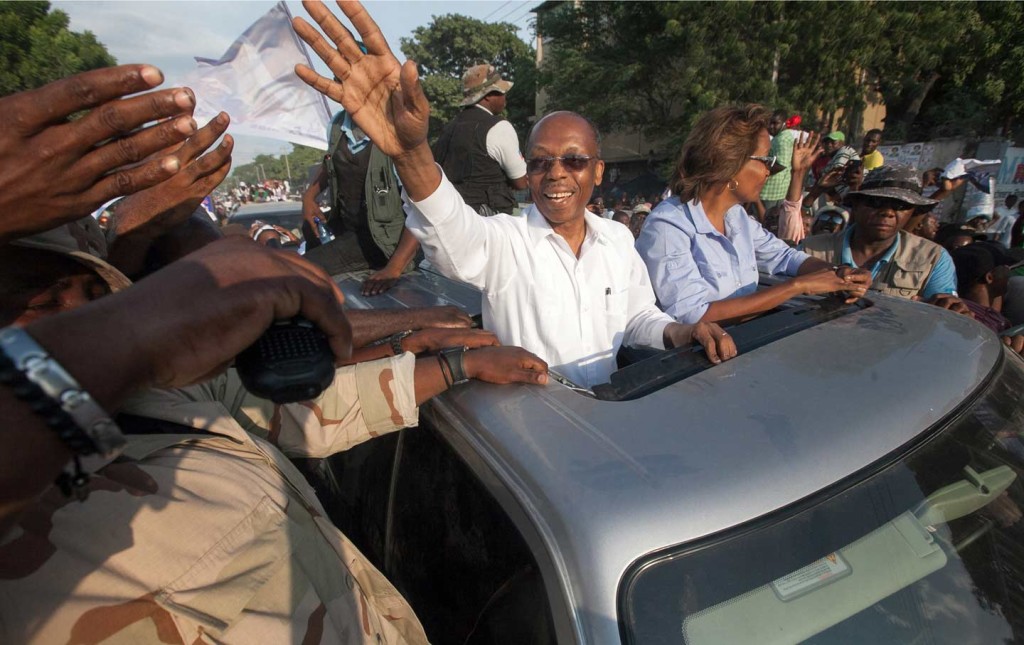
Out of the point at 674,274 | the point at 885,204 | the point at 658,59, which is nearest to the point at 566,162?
the point at 674,274

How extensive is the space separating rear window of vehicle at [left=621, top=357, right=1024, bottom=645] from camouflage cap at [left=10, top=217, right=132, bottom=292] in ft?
3.52

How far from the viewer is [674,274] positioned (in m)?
2.26

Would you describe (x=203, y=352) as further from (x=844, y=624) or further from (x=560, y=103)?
(x=560, y=103)

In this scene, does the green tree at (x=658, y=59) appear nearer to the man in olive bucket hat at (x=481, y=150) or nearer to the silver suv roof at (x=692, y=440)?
the man in olive bucket hat at (x=481, y=150)

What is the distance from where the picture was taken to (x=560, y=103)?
72.1 ft

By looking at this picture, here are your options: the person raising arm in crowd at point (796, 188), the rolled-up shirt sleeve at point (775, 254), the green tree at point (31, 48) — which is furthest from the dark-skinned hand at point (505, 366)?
the green tree at point (31, 48)

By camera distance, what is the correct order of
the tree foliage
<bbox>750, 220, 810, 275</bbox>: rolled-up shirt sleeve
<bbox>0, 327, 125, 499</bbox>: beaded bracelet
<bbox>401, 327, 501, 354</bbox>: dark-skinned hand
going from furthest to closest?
the tree foliage
<bbox>750, 220, 810, 275</bbox>: rolled-up shirt sleeve
<bbox>401, 327, 501, 354</bbox>: dark-skinned hand
<bbox>0, 327, 125, 499</bbox>: beaded bracelet

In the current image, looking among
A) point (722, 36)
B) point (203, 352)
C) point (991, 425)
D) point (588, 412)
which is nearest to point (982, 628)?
point (991, 425)

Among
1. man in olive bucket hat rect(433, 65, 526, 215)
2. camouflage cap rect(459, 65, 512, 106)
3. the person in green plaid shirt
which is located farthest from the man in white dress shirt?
the person in green plaid shirt

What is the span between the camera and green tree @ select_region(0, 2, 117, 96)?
14.9m

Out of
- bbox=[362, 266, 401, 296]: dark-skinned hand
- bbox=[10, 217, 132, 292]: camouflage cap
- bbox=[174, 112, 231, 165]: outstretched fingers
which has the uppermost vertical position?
bbox=[174, 112, 231, 165]: outstretched fingers

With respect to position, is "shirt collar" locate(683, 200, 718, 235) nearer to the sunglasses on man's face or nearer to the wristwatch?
the sunglasses on man's face

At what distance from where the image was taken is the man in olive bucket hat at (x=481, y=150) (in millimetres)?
3472

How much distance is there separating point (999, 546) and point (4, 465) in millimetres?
1738
